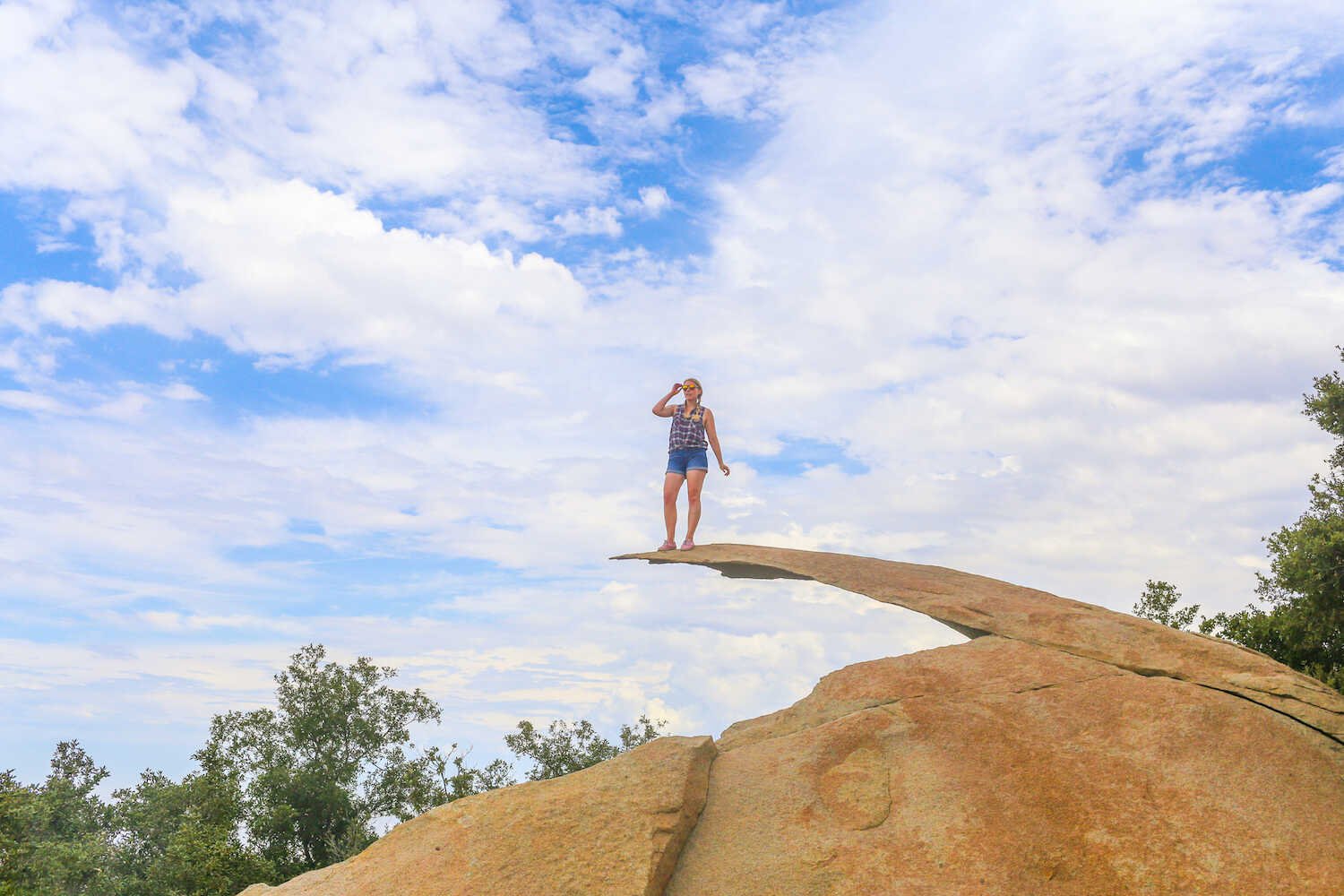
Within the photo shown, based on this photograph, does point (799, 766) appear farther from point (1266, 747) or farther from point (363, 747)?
point (363, 747)

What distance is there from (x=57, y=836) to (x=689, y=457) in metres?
25.8

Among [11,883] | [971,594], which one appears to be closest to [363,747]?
[11,883]

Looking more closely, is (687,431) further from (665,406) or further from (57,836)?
(57,836)

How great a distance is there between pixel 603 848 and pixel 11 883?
22.8m

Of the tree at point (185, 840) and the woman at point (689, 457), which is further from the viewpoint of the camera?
the tree at point (185, 840)

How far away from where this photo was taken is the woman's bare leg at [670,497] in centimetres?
1596

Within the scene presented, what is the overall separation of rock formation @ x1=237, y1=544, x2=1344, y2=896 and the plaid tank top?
209 inches

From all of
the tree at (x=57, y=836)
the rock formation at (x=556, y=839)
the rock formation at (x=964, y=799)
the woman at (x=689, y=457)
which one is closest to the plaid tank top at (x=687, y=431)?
the woman at (x=689, y=457)

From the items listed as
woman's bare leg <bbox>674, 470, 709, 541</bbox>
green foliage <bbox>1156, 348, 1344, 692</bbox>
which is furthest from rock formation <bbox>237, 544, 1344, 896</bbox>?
green foliage <bbox>1156, 348, 1344, 692</bbox>

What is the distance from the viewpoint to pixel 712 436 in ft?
53.4

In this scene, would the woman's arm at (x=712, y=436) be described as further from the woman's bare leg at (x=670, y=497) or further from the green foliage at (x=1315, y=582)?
the green foliage at (x=1315, y=582)

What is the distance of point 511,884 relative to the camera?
8945 millimetres

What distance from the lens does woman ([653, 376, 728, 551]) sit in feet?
51.9

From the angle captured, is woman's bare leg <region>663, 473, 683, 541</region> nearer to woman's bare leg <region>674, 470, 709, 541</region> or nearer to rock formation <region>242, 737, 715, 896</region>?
woman's bare leg <region>674, 470, 709, 541</region>
